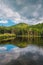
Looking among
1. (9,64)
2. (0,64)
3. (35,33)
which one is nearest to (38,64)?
(9,64)

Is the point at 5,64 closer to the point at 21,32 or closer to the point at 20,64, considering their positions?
the point at 20,64

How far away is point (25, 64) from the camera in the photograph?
995cm

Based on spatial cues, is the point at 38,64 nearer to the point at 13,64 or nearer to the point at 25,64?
the point at 25,64

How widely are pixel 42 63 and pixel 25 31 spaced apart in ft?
362

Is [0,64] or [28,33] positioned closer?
[0,64]

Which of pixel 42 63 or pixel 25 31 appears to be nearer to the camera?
pixel 42 63

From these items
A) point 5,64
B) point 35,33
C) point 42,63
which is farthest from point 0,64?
point 35,33

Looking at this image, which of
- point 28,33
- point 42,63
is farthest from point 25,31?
point 42,63

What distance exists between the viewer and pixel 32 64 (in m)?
9.94

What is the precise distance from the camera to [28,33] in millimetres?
118812

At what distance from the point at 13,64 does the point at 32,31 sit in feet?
363

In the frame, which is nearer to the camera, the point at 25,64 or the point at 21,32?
the point at 25,64

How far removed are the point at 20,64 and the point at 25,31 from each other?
111 metres

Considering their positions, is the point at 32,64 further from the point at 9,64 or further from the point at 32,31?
the point at 32,31
